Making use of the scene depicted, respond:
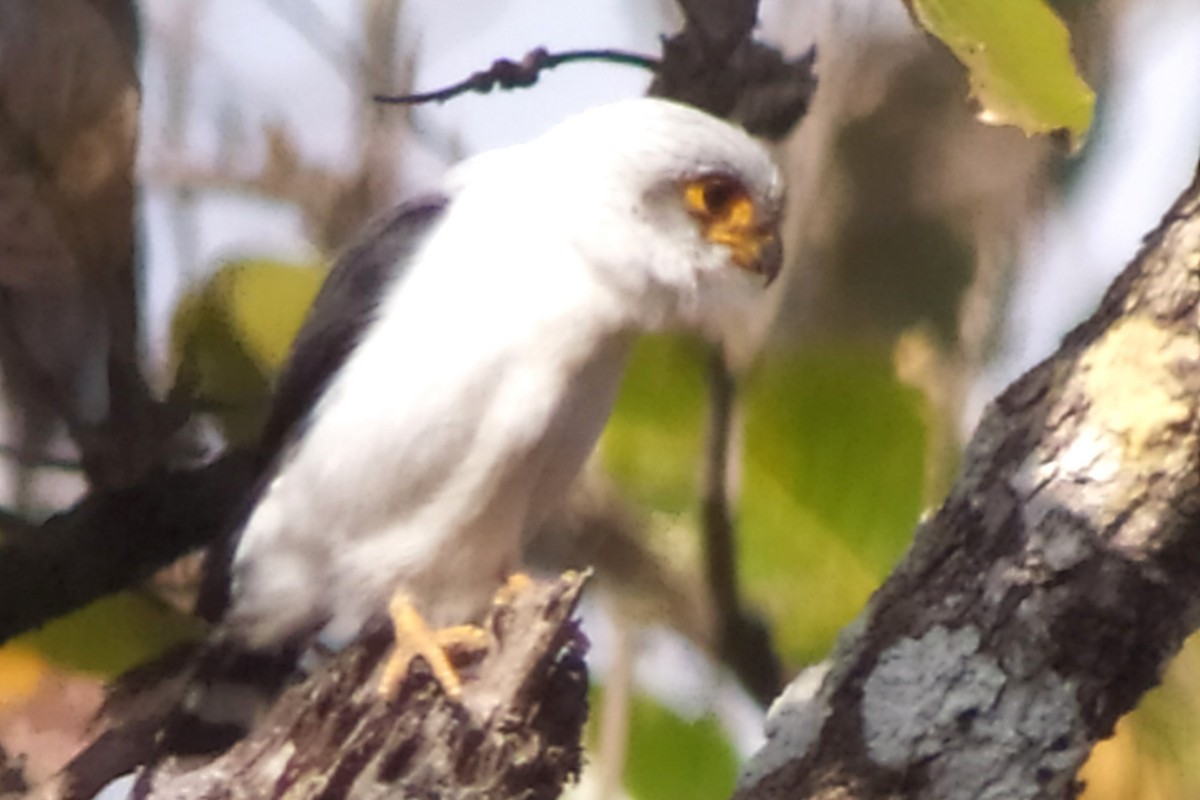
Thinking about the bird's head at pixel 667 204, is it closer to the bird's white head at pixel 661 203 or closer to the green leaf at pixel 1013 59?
the bird's white head at pixel 661 203

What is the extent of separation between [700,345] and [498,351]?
0.55 metres

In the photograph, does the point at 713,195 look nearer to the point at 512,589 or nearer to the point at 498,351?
the point at 498,351

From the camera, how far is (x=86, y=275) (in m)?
1.09

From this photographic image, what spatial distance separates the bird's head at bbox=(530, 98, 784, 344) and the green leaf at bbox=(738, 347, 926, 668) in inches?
16.8

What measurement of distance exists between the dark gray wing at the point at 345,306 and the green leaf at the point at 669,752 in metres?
0.59

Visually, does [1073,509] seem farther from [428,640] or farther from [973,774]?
[428,640]

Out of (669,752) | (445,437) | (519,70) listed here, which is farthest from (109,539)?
(669,752)

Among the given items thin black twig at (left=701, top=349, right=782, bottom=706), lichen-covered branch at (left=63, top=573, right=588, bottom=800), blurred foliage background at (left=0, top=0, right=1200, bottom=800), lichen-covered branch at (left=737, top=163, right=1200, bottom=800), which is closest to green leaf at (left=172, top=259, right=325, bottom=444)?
blurred foliage background at (left=0, top=0, right=1200, bottom=800)

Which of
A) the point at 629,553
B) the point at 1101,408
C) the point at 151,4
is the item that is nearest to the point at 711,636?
the point at 629,553

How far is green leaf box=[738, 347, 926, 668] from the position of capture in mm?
1366

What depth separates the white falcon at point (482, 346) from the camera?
2.93 ft

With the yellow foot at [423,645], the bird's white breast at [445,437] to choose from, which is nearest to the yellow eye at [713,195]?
the bird's white breast at [445,437]

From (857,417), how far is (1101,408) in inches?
21.1

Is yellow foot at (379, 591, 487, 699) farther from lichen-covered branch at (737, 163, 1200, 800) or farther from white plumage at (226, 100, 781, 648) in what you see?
lichen-covered branch at (737, 163, 1200, 800)
